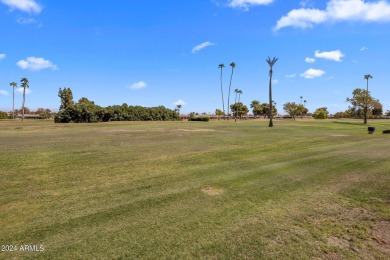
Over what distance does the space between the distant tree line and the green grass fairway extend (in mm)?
55228

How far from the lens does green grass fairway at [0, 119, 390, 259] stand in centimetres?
594

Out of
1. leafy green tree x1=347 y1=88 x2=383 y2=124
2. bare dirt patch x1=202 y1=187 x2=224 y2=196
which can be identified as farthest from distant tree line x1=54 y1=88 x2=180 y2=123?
bare dirt patch x1=202 y1=187 x2=224 y2=196

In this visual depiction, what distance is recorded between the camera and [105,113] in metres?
70.4

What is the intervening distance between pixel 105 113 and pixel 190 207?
66382 mm

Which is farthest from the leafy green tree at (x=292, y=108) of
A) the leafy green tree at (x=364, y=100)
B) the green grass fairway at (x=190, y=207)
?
the green grass fairway at (x=190, y=207)

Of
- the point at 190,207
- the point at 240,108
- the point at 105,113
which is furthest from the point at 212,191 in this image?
the point at 240,108

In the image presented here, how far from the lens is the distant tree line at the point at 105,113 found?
66.7 meters

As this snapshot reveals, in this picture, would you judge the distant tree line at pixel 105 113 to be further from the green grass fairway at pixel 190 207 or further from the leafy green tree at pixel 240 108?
the green grass fairway at pixel 190 207

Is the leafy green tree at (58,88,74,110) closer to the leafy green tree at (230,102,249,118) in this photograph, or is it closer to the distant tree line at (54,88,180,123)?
the distant tree line at (54,88,180,123)

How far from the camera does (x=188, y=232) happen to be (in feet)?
21.4

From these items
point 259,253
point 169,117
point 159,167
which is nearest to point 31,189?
point 159,167

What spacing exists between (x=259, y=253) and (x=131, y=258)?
252 centimetres

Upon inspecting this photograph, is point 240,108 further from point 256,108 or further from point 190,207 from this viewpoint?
point 190,207

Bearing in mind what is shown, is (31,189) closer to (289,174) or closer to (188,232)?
(188,232)
